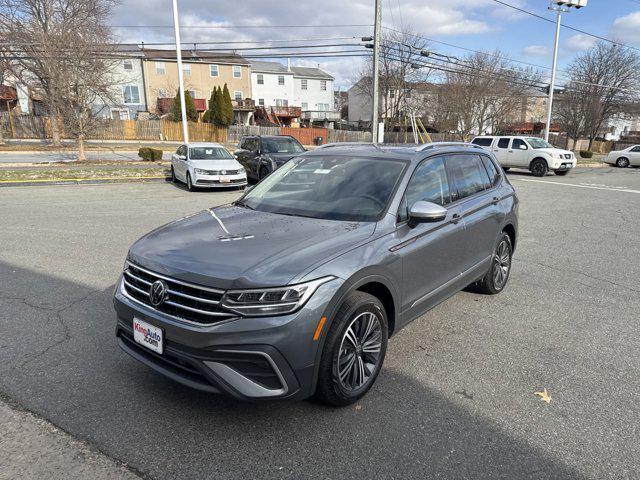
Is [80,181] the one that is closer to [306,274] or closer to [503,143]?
[306,274]

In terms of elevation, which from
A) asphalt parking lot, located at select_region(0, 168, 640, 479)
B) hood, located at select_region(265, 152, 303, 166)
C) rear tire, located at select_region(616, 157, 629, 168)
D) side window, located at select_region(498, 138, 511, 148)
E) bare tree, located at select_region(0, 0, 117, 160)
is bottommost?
rear tire, located at select_region(616, 157, 629, 168)

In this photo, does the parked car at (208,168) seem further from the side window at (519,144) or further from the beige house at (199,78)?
the beige house at (199,78)

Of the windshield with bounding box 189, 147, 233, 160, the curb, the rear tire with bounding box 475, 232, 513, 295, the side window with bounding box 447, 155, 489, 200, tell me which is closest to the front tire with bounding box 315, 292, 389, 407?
the side window with bounding box 447, 155, 489, 200

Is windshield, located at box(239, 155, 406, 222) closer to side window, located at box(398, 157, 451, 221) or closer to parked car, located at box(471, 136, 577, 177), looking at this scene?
side window, located at box(398, 157, 451, 221)

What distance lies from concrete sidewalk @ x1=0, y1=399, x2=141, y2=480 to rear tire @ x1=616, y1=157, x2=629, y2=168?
34.4 metres

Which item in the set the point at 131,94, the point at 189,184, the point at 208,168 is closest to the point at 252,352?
the point at 208,168

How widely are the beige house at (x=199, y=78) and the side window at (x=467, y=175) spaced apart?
2052 inches

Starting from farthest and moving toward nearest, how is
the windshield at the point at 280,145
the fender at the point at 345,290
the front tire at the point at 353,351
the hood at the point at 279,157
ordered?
the windshield at the point at 280,145
the hood at the point at 279,157
the front tire at the point at 353,351
the fender at the point at 345,290

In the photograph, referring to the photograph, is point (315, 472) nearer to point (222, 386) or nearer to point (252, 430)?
point (252, 430)

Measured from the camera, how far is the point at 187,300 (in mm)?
2613

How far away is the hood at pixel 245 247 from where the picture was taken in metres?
2.56

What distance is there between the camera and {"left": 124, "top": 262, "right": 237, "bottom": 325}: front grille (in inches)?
99.2

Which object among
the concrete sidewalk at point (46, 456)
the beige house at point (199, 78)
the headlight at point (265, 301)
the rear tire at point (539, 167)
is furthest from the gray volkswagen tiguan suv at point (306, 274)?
the beige house at point (199, 78)

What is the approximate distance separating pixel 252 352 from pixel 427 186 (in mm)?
2195
